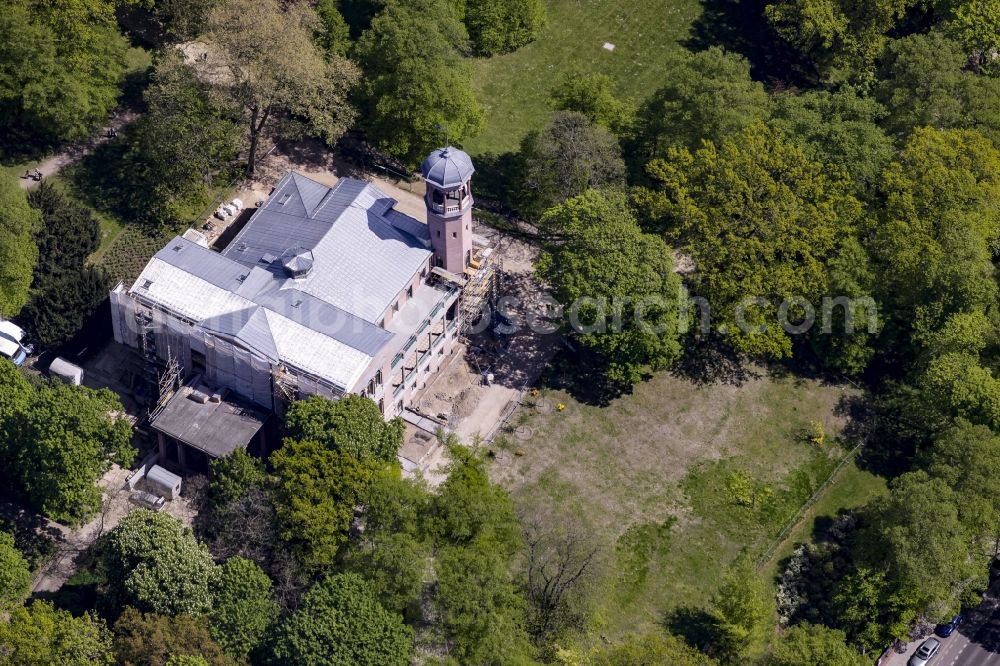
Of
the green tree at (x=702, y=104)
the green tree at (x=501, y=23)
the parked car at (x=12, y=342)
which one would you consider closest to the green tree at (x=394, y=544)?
the parked car at (x=12, y=342)

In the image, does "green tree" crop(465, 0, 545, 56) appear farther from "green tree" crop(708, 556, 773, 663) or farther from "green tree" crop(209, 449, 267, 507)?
"green tree" crop(708, 556, 773, 663)

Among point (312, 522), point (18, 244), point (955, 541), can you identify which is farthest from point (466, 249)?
point (955, 541)

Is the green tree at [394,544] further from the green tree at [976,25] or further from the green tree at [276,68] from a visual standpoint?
the green tree at [976,25]

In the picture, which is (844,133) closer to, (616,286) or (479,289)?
(616,286)

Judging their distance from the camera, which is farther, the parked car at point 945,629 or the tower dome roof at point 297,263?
the tower dome roof at point 297,263

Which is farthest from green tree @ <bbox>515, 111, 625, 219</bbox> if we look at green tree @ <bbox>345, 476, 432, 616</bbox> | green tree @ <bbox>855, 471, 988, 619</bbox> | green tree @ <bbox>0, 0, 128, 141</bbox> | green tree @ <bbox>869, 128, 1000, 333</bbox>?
green tree @ <bbox>0, 0, 128, 141</bbox>

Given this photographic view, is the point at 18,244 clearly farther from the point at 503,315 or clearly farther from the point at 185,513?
the point at 503,315
